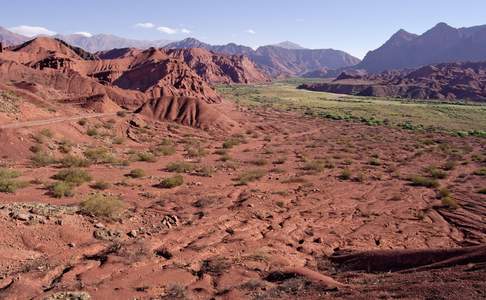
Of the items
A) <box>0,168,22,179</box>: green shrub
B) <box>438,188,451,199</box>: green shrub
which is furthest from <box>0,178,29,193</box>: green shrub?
<box>438,188,451,199</box>: green shrub

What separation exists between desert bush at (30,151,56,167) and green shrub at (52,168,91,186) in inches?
150

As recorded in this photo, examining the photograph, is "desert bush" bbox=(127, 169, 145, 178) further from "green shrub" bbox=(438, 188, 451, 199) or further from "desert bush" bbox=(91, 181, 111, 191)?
"green shrub" bbox=(438, 188, 451, 199)

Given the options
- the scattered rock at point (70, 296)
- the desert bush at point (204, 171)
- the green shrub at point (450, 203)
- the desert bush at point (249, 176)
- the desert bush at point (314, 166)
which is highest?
the green shrub at point (450, 203)

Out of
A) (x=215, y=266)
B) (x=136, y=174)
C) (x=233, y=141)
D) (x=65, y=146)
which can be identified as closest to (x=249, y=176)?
(x=136, y=174)

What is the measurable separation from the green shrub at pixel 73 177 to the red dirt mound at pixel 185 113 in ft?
84.8

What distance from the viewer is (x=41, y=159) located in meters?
25.3

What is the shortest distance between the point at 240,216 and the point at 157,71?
2662 inches

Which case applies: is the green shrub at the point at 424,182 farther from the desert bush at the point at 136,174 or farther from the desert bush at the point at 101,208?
the desert bush at the point at 101,208

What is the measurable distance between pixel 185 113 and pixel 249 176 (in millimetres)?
26347

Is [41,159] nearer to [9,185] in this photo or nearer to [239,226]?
[9,185]

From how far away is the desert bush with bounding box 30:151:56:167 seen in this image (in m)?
24.8

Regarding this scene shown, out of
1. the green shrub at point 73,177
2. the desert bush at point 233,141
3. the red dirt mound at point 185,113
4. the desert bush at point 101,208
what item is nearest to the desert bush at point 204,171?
the green shrub at point 73,177

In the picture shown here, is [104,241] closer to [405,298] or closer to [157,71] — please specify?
[405,298]

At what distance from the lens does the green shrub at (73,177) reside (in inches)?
818
